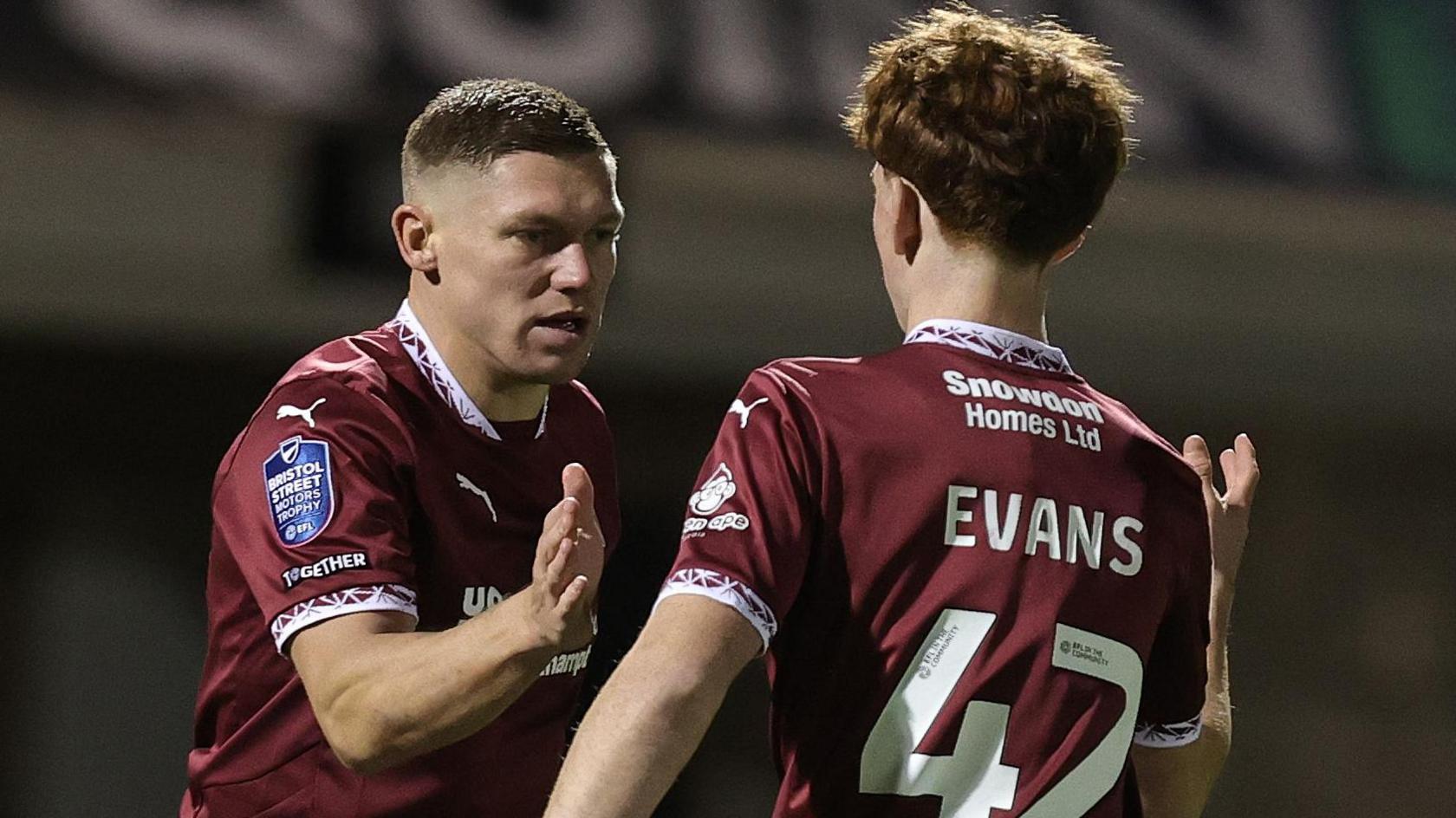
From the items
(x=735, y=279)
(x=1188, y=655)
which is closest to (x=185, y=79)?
(x=735, y=279)

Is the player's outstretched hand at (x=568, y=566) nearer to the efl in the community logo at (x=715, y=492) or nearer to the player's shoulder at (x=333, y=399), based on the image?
the efl in the community logo at (x=715, y=492)

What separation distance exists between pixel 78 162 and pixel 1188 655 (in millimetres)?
5491

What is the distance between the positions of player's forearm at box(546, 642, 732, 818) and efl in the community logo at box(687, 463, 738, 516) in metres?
0.21

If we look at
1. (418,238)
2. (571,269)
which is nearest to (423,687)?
(571,269)

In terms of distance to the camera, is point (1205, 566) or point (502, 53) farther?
point (502, 53)

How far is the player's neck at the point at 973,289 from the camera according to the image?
7.86ft

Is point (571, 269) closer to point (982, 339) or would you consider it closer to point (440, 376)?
point (440, 376)

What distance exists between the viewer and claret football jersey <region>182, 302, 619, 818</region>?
108 inches

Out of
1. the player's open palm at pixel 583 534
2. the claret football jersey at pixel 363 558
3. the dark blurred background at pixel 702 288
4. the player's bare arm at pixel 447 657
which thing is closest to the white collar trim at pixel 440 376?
the claret football jersey at pixel 363 558

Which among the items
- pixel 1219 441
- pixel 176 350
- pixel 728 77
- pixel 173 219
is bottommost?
pixel 1219 441

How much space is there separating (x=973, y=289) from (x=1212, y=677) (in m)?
0.67

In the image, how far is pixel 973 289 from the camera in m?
2.39

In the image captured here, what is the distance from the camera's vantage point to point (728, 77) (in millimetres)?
6926

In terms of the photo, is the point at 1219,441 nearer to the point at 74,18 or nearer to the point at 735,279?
the point at 735,279
